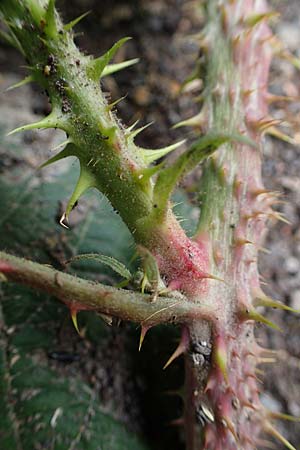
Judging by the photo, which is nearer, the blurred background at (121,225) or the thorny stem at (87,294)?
the thorny stem at (87,294)

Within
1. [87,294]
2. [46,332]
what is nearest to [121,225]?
[46,332]

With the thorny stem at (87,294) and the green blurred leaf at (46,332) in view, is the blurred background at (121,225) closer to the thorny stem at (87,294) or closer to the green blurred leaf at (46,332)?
the green blurred leaf at (46,332)

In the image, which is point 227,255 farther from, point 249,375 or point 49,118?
point 49,118

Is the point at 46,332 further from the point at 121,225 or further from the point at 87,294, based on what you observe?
the point at 87,294

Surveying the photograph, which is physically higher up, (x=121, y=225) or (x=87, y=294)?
(x=121, y=225)

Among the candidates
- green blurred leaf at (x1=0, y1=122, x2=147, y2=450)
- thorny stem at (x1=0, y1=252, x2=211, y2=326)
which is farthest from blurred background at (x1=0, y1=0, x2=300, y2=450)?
thorny stem at (x1=0, y1=252, x2=211, y2=326)

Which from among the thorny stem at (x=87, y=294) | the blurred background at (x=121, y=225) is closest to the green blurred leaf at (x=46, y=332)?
the blurred background at (x=121, y=225)

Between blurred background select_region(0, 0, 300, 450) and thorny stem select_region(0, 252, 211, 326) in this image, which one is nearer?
thorny stem select_region(0, 252, 211, 326)

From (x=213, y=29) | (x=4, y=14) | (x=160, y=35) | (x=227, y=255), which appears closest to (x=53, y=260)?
(x=227, y=255)

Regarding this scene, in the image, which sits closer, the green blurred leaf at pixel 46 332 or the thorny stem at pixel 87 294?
the thorny stem at pixel 87 294

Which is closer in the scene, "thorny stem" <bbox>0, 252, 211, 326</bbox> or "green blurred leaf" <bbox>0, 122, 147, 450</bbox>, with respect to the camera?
"thorny stem" <bbox>0, 252, 211, 326</bbox>

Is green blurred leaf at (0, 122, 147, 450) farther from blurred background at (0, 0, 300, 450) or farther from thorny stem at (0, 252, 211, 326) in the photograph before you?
thorny stem at (0, 252, 211, 326)
